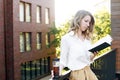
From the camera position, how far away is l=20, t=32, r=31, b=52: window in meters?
22.9

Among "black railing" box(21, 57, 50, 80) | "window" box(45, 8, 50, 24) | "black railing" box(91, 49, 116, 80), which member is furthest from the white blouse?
"window" box(45, 8, 50, 24)

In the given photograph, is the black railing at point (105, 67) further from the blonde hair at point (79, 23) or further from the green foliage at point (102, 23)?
the green foliage at point (102, 23)

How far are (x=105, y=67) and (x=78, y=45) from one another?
2.80 metres

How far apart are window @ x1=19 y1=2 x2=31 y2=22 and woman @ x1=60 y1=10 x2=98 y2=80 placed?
1960cm

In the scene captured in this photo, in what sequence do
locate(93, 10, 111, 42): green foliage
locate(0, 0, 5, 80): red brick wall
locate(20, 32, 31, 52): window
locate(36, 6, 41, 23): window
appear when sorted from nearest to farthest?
1. locate(0, 0, 5, 80): red brick wall
2. locate(20, 32, 31, 52): window
3. locate(36, 6, 41, 23): window
4. locate(93, 10, 111, 42): green foliage

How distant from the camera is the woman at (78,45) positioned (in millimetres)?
2889

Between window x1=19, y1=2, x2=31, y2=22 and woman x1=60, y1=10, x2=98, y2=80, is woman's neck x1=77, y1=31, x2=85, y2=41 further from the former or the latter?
window x1=19, y1=2, x2=31, y2=22

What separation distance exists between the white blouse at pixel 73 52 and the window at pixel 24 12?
19.6 meters

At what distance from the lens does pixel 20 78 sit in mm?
22203

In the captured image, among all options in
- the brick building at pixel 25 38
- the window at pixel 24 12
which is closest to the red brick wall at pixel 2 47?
the brick building at pixel 25 38

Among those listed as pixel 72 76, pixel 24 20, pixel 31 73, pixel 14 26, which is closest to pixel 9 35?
pixel 14 26

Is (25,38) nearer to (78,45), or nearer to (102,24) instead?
(102,24)

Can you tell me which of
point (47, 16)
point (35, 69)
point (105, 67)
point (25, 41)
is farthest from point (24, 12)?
point (105, 67)

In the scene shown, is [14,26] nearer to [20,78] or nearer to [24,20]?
[24,20]
